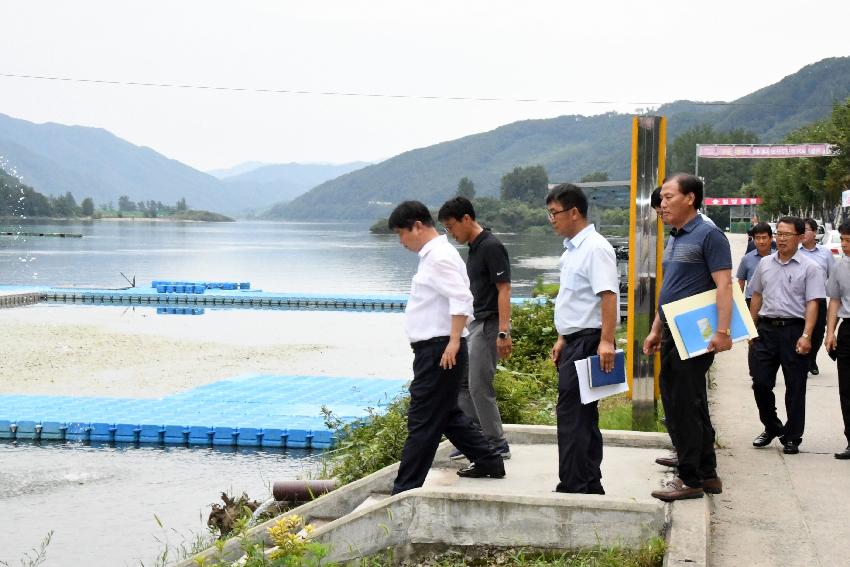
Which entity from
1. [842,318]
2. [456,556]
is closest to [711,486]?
Result: [456,556]

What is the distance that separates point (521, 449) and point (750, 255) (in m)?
4.02

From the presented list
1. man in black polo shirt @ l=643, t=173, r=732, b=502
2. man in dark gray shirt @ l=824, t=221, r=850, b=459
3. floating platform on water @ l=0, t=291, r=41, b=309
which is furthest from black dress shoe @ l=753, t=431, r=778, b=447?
floating platform on water @ l=0, t=291, r=41, b=309

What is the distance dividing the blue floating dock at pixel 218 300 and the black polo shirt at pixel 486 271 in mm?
33238

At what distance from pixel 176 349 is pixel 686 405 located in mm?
23236

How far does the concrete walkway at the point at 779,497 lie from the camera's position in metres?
5.34

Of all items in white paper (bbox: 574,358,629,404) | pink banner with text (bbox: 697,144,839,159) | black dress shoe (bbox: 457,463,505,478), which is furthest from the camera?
pink banner with text (bbox: 697,144,839,159)

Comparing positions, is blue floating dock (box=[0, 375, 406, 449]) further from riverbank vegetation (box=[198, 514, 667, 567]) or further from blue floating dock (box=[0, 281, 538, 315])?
blue floating dock (box=[0, 281, 538, 315])

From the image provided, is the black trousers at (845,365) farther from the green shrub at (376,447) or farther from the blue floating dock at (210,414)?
the blue floating dock at (210,414)

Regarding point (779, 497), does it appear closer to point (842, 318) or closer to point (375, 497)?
point (842, 318)

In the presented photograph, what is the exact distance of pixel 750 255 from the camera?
10.3 metres

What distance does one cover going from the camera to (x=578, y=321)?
Result: 5906 millimetres

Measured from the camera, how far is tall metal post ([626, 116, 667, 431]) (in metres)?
8.25

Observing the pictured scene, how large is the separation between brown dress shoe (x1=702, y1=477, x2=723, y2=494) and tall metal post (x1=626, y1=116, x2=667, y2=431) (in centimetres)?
205

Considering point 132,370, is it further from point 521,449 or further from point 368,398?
point 521,449
